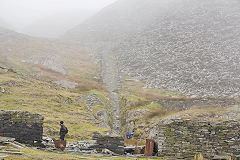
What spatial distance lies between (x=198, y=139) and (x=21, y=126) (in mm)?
11617

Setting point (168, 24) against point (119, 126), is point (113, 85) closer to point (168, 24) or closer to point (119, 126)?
point (119, 126)

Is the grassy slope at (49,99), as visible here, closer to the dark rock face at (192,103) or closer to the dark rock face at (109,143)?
the dark rock face at (109,143)

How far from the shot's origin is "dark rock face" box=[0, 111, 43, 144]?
661 inches

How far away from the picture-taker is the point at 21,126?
17.0 metres

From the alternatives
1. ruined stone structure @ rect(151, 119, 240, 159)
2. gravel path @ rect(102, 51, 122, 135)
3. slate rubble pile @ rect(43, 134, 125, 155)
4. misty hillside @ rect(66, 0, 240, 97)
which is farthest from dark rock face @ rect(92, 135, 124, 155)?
misty hillside @ rect(66, 0, 240, 97)

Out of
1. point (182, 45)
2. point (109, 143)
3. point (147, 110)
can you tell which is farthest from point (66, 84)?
point (182, 45)

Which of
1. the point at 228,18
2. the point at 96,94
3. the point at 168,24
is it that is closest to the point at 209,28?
the point at 228,18

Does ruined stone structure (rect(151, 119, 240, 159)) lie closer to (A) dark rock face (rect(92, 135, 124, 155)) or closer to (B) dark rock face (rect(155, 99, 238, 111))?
(A) dark rock face (rect(92, 135, 124, 155))

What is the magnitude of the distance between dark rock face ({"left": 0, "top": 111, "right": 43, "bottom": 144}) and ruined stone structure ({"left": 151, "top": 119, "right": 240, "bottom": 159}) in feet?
27.6

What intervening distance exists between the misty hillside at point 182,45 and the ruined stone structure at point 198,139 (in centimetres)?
3406

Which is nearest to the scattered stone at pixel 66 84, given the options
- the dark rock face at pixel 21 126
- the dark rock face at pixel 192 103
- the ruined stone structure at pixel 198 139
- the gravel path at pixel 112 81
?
the gravel path at pixel 112 81

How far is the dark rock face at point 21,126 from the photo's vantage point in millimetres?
16781

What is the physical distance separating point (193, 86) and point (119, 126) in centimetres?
2494

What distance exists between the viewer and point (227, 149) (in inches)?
588
